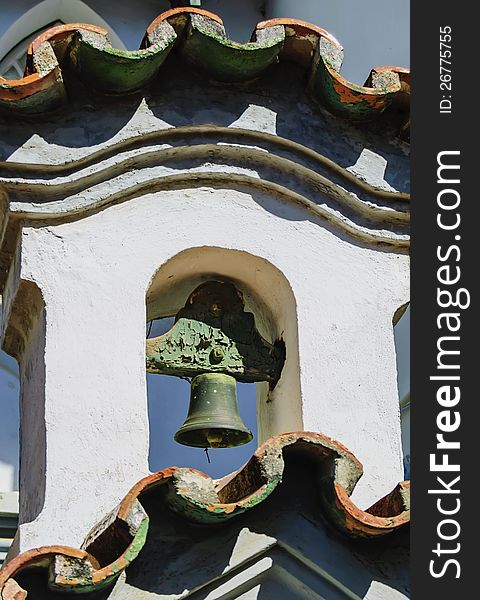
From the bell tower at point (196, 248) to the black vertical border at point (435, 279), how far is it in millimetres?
227

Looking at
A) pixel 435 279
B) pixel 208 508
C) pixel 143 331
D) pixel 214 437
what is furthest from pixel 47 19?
pixel 208 508

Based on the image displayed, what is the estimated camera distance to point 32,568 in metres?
3.52

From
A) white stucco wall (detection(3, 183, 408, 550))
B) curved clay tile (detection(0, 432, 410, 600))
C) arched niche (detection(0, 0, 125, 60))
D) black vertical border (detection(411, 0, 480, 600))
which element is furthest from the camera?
arched niche (detection(0, 0, 125, 60))

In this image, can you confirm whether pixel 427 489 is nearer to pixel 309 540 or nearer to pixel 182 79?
pixel 309 540

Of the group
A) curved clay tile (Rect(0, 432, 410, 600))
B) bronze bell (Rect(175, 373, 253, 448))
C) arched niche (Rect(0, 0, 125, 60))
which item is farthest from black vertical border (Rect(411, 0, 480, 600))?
arched niche (Rect(0, 0, 125, 60))

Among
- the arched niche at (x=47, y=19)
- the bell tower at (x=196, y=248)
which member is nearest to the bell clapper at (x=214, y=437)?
the bell tower at (x=196, y=248)

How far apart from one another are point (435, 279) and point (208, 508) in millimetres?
786

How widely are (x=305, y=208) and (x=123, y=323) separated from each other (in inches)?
22.2

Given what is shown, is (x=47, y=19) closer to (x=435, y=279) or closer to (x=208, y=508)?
(x=435, y=279)

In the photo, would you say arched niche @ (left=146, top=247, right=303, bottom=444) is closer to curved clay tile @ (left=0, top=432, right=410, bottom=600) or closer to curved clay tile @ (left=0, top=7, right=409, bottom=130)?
curved clay tile @ (left=0, top=7, right=409, bottom=130)

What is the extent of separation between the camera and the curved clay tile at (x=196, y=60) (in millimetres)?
4344

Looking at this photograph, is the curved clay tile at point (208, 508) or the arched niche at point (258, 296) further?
the arched niche at point (258, 296)

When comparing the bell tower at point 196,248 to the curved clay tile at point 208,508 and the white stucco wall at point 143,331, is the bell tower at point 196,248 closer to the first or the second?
the white stucco wall at point 143,331

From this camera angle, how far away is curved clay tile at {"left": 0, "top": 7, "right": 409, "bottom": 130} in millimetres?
4344
